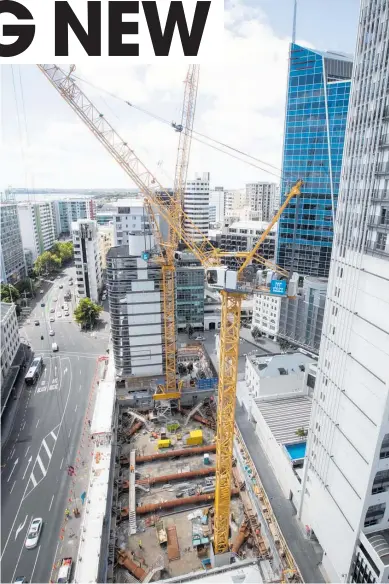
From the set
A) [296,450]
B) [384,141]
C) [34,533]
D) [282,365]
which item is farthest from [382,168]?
[34,533]

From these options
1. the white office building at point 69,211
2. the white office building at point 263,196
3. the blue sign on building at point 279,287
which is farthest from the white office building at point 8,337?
the white office building at point 263,196

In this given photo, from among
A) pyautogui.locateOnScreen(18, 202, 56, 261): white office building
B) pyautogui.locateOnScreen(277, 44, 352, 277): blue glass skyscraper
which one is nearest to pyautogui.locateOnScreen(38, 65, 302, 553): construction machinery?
pyautogui.locateOnScreen(277, 44, 352, 277): blue glass skyscraper

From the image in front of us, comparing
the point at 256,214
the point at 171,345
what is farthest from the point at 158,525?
the point at 256,214

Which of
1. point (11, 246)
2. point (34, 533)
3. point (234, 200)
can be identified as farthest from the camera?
point (234, 200)

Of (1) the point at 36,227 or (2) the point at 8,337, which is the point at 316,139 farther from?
(1) the point at 36,227

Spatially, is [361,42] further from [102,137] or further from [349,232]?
[102,137]

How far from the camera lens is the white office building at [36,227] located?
167 ft

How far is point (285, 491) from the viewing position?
54.1 ft

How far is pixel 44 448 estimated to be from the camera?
20438mm

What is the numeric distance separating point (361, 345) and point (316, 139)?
25.1 meters

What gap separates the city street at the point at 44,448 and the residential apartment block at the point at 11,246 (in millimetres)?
11673

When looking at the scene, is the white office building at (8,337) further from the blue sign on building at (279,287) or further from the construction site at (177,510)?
the blue sign on building at (279,287)

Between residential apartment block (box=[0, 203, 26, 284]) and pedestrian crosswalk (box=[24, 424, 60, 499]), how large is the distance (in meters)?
25.3

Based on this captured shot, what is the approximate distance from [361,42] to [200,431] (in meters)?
20.4
